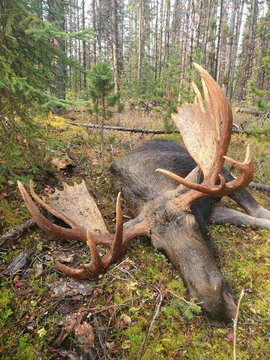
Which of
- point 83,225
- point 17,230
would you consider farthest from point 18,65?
point 83,225

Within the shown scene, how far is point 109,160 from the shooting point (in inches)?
193

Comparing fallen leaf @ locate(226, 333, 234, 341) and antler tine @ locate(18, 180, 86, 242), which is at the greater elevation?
antler tine @ locate(18, 180, 86, 242)

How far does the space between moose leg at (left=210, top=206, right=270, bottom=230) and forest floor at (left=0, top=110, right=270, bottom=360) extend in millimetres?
281

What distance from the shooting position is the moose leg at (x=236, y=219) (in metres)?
3.21

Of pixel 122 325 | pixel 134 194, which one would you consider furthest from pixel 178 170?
pixel 122 325

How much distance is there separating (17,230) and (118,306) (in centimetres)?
147

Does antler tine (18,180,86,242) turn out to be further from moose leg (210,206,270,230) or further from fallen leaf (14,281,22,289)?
moose leg (210,206,270,230)

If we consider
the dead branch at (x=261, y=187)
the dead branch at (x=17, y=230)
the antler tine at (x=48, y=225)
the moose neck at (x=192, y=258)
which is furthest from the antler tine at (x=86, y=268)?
the dead branch at (x=261, y=187)

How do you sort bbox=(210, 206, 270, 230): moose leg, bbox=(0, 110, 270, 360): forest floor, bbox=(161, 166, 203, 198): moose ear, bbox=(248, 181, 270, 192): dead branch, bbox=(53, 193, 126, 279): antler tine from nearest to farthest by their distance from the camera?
bbox=(0, 110, 270, 360): forest floor → bbox=(53, 193, 126, 279): antler tine → bbox=(161, 166, 203, 198): moose ear → bbox=(210, 206, 270, 230): moose leg → bbox=(248, 181, 270, 192): dead branch

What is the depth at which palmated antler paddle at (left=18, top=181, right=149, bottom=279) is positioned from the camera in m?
2.00

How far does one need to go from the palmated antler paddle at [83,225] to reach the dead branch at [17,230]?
13.9 inches

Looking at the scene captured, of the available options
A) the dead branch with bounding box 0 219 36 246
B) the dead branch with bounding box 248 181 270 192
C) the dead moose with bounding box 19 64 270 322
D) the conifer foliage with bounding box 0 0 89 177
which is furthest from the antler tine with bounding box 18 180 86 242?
the dead branch with bounding box 248 181 270 192

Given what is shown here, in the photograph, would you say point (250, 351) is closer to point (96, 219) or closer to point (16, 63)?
point (96, 219)

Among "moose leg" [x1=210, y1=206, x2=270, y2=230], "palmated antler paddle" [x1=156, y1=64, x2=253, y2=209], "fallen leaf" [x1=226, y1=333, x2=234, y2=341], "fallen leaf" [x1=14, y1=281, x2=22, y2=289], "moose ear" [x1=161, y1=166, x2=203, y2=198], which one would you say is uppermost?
"palmated antler paddle" [x1=156, y1=64, x2=253, y2=209]
